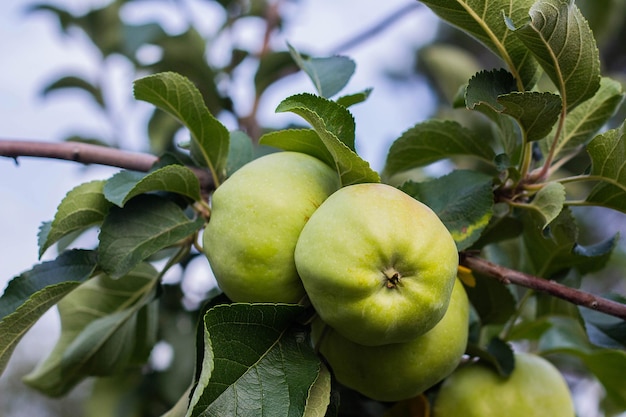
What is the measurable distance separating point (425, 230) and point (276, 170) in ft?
0.57

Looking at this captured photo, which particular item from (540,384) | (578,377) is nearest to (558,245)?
(540,384)

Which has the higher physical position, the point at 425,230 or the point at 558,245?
the point at 425,230

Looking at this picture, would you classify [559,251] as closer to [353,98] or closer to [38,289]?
[353,98]

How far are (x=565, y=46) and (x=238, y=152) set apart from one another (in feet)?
1.41

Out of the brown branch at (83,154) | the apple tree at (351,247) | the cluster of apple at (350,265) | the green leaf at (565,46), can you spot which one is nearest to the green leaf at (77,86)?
the apple tree at (351,247)

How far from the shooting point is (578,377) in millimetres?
1606

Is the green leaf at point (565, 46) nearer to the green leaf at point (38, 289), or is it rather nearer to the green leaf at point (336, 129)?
the green leaf at point (336, 129)

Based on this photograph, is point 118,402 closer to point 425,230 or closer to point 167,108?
point 167,108

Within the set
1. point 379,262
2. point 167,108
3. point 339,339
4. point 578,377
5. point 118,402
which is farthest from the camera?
point 578,377

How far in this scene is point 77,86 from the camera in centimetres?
198

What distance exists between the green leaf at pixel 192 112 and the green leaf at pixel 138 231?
0.31ft

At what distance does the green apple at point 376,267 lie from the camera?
564 millimetres

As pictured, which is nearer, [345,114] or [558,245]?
[345,114]

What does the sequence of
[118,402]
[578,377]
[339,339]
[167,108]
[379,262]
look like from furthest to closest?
[578,377]
[118,402]
[167,108]
[339,339]
[379,262]
